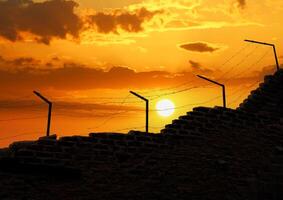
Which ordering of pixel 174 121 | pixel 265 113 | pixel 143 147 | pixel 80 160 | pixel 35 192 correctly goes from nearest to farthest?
pixel 35 192, pixel 80 160, pixel 143 147, pixel 174 121, pixel 265 113

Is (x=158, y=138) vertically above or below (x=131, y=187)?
above

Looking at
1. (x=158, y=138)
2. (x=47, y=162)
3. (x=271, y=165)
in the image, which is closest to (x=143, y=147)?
(x=158, y=138)

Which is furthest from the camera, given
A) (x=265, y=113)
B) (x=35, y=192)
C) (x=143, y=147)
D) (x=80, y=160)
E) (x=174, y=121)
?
(x=265, y=113)

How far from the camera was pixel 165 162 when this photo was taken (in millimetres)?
9734

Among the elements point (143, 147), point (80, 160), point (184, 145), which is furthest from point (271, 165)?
point (80, 160)

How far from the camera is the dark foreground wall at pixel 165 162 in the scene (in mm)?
8484

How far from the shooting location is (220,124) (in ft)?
35.8

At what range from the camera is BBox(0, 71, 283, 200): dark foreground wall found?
848 cm

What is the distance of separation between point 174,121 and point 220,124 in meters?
1.15

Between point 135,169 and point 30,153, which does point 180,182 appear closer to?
point 135,169

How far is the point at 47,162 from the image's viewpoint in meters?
8.57

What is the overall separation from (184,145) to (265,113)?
10.2 ft

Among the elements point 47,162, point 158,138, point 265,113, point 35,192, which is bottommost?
point 35,192

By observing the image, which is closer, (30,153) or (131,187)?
(30,153)
